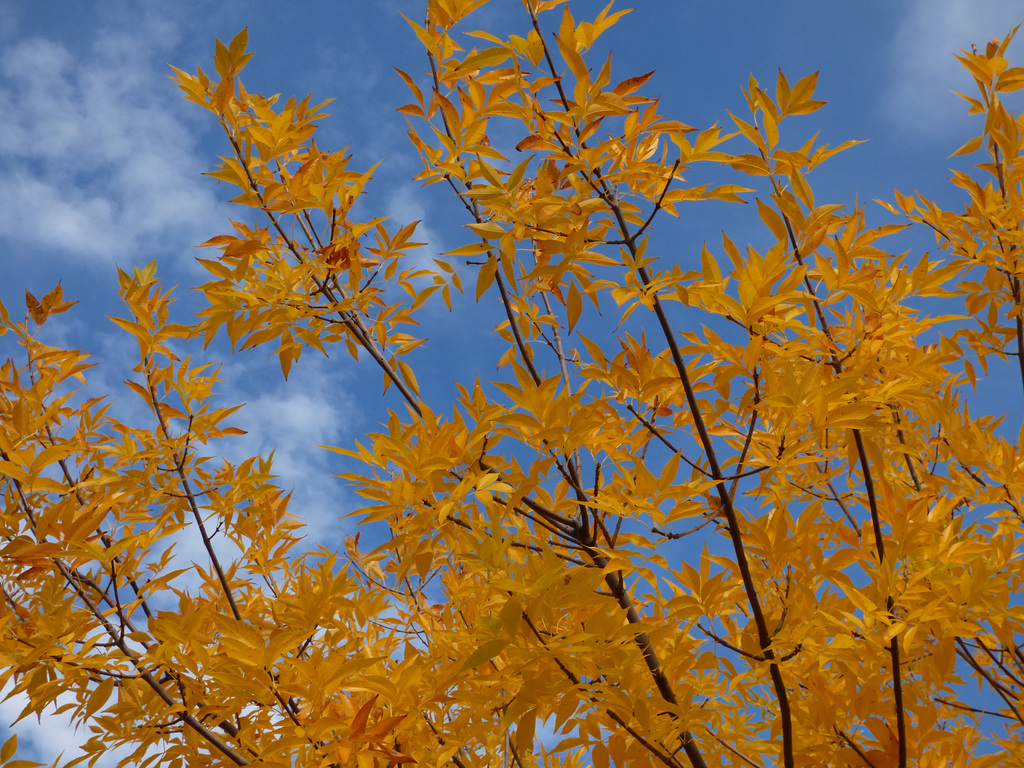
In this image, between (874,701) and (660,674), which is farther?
(874,701)

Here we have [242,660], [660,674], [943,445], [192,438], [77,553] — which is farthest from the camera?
[943,445]

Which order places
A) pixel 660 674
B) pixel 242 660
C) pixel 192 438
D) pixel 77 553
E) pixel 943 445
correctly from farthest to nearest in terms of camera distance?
pixel 943 445, pixel 192 438, pixel 77 553, pixel 660 674, pixel 242 660

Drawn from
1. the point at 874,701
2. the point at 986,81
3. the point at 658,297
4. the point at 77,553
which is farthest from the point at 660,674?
the point at 986,81

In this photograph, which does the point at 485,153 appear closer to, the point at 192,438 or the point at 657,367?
the point at 657,367

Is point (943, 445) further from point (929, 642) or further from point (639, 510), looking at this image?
point (639, 510)

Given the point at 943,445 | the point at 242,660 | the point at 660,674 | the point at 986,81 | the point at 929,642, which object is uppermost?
the point at 986,81

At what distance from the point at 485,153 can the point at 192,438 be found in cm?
103

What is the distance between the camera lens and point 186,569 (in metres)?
1.62

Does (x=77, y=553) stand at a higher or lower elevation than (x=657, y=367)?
lower

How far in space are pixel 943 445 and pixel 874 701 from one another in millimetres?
820

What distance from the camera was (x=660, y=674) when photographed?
1310 mm

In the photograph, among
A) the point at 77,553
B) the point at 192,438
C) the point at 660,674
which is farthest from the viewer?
the point at 192,438

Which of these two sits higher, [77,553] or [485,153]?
[485,153]

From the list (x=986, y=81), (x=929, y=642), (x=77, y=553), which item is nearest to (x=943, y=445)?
(x=929, y=642)
